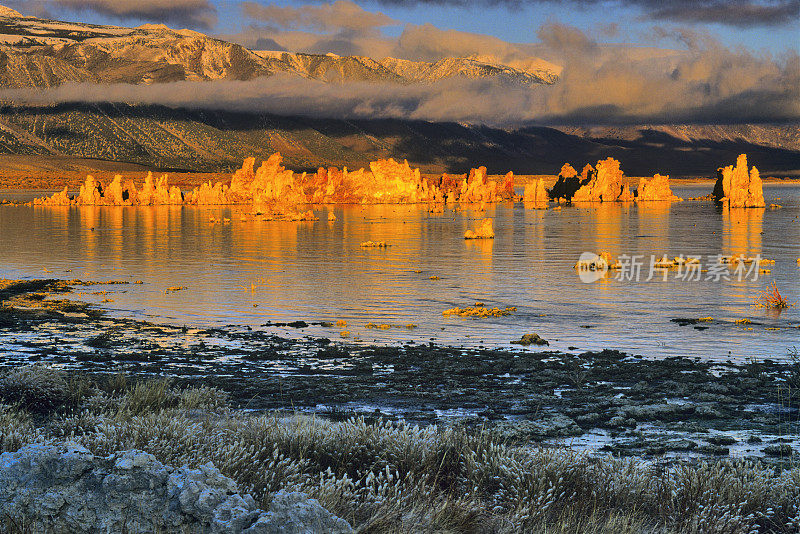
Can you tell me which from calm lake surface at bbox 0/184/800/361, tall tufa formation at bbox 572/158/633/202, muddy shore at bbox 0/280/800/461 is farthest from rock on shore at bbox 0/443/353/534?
tall tufa formation at bbox 572/158/633/202

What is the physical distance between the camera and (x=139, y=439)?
7539 millimetres

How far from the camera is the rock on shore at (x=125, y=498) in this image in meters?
5.54

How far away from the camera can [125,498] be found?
233 inches

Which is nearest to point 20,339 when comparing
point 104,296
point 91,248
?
point 104,296

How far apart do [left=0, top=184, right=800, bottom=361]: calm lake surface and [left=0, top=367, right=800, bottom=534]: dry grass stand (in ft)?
44.0

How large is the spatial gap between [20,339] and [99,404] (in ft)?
44.1

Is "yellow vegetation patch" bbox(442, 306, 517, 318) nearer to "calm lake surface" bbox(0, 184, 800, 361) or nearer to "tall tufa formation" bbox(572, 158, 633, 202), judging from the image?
"calm lake surface" bbox(0, 184, 800, 361)

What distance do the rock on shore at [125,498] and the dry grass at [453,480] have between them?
28.8 inches

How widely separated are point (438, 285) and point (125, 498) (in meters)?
32.8

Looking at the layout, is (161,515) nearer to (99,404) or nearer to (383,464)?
(383,464)

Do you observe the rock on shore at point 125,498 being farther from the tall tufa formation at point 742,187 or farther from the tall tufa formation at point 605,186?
the tall tufa formation at point 605,186

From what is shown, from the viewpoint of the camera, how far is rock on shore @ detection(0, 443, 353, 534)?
5.54 meters

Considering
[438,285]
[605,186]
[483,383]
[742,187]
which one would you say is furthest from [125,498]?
[605,186]

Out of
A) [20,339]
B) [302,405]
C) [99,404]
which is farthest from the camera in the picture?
[20,339]
